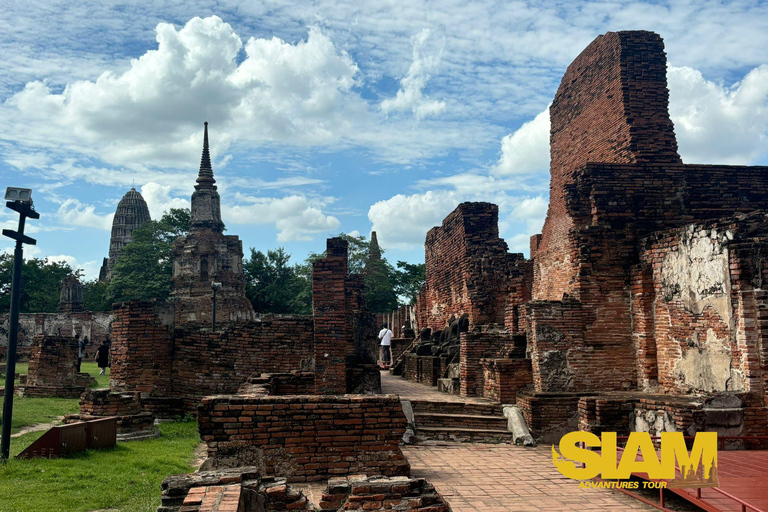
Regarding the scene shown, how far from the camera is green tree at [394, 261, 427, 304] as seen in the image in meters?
46.2

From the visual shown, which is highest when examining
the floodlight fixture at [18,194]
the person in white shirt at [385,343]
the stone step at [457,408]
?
the floodlight fixture at [18,194]

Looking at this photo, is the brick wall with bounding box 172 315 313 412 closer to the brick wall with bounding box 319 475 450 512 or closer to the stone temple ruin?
the stone temple ruin

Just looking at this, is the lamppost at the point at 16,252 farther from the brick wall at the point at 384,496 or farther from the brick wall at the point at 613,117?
the brick wall at the point at 613,117

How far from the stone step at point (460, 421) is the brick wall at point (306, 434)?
3.67m

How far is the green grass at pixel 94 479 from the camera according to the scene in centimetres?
562

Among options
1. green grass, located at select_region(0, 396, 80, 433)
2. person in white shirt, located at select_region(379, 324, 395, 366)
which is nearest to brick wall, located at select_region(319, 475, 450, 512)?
green grass, located at select_region(0, 396, 80, 433)

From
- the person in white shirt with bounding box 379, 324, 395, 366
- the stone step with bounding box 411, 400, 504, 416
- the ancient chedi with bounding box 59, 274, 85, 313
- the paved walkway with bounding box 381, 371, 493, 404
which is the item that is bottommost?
the stone step with bounding box 411, 400, 504, 416

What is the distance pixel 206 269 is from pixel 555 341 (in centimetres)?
3215

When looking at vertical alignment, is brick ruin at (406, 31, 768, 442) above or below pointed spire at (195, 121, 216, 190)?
below

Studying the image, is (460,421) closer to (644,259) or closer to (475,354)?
(475,354)

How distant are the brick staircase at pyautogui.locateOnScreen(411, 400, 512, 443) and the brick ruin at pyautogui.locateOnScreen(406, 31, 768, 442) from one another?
19.3 inches

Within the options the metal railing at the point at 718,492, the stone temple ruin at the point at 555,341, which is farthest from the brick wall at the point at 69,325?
the metal railing at the point at 718,492

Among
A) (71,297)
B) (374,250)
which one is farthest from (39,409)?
(374,250)

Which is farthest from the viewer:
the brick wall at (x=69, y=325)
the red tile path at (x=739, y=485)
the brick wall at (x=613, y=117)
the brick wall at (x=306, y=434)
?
the brick wall at (x=69, y=325)
